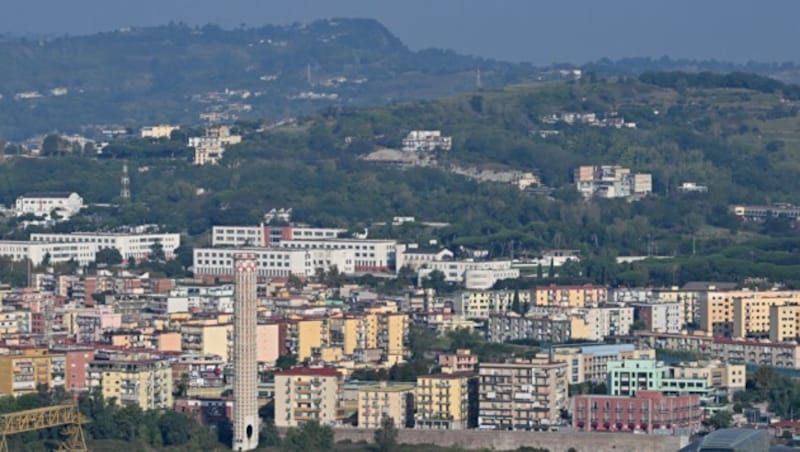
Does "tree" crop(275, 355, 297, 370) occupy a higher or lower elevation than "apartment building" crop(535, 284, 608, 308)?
lower

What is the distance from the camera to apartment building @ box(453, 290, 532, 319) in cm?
3884

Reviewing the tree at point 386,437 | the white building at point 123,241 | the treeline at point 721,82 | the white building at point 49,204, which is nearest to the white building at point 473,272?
the white building at point 123,241

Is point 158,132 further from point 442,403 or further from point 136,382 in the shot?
point 442,403

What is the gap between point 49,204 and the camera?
173ft

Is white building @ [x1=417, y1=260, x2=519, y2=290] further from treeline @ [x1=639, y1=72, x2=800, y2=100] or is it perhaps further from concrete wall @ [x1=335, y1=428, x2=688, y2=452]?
treeline @ [x1=639, y1=72, x2=800, y2=100]

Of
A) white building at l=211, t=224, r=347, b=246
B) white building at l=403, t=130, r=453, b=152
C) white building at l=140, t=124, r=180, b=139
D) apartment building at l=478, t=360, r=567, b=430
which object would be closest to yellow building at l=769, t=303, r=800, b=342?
apartment building at l=478, t=360, r=567, b=430

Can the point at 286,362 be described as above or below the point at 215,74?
below

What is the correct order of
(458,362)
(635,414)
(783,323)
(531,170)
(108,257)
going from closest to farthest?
(635,414), (458,362), (783,323), (108,257), (531,170)

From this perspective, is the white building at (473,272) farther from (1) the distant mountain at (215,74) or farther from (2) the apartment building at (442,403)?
(1) the distant mountain at (215,74)

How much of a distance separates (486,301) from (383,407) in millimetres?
11381

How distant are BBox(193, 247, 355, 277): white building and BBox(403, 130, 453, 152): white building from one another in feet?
47.9

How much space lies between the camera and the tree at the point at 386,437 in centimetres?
2695

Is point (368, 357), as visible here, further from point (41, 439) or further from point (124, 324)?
point (41, 439)

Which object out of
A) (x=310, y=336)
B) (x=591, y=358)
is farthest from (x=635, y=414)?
(x=310, y=336)
